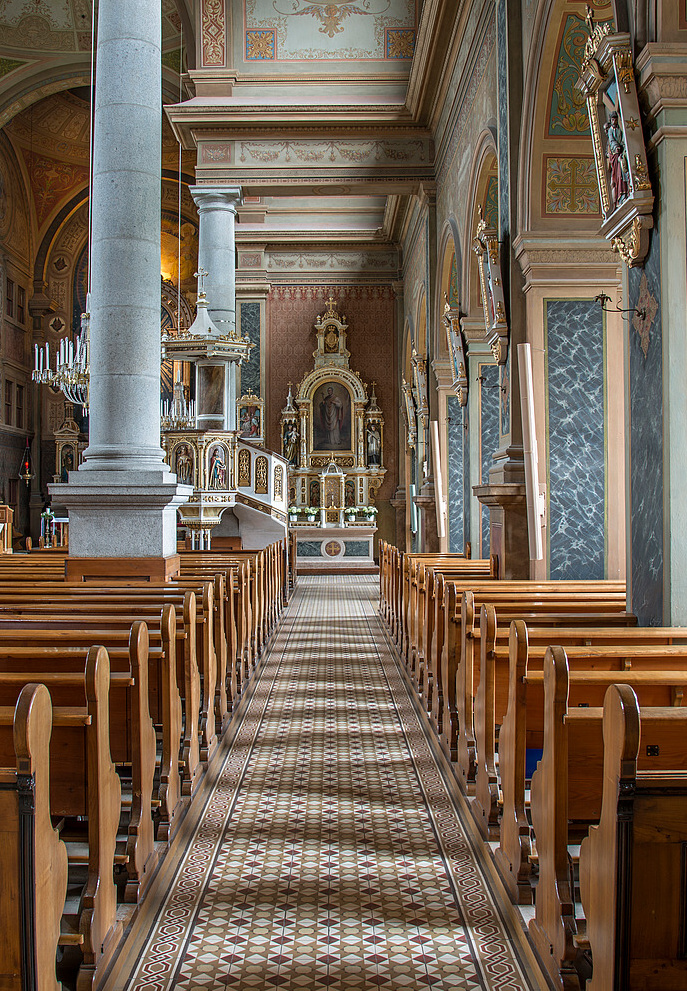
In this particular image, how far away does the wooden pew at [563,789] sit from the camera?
2.33 metres

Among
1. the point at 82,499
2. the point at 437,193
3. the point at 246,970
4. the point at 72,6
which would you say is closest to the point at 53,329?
the point at 72,6

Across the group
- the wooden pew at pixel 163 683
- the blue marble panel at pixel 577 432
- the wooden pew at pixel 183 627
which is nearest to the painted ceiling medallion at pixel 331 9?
the blue marble panel at pixel 577 432

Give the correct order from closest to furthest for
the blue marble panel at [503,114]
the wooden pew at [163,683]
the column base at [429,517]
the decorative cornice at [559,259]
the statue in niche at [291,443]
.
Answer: the wooden pew at [163,683]
the decorative cornice at [559,259]
the blue marble panel at [503,114]
the column base at [429,517]
the statue in niche at [291,443]

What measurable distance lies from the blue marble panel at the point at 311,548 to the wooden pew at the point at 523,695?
13.8m

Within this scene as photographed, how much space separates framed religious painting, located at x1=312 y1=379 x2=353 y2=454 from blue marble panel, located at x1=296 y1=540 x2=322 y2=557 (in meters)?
2.36

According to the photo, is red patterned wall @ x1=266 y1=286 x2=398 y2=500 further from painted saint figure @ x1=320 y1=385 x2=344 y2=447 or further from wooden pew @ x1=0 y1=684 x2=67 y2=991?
wooden pew @ x1=0 y1=684 x2=67 y2=991

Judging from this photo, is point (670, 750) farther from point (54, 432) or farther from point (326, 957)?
point (54, 432)

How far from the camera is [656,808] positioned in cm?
183

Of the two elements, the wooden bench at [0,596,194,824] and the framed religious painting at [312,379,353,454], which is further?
the framed religious painting at [312,379,353,454]

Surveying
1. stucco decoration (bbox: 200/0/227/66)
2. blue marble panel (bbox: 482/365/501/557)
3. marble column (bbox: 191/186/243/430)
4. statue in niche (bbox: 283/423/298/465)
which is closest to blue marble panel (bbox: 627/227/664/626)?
blue marble panel (bbox: 482/365/501/557)

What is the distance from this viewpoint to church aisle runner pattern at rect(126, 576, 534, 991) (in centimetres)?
248

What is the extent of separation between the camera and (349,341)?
19.0 meters

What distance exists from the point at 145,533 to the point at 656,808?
496 cm

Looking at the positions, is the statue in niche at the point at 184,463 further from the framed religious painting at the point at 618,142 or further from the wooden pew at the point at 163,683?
the framed religious painting at the point at 618,142
